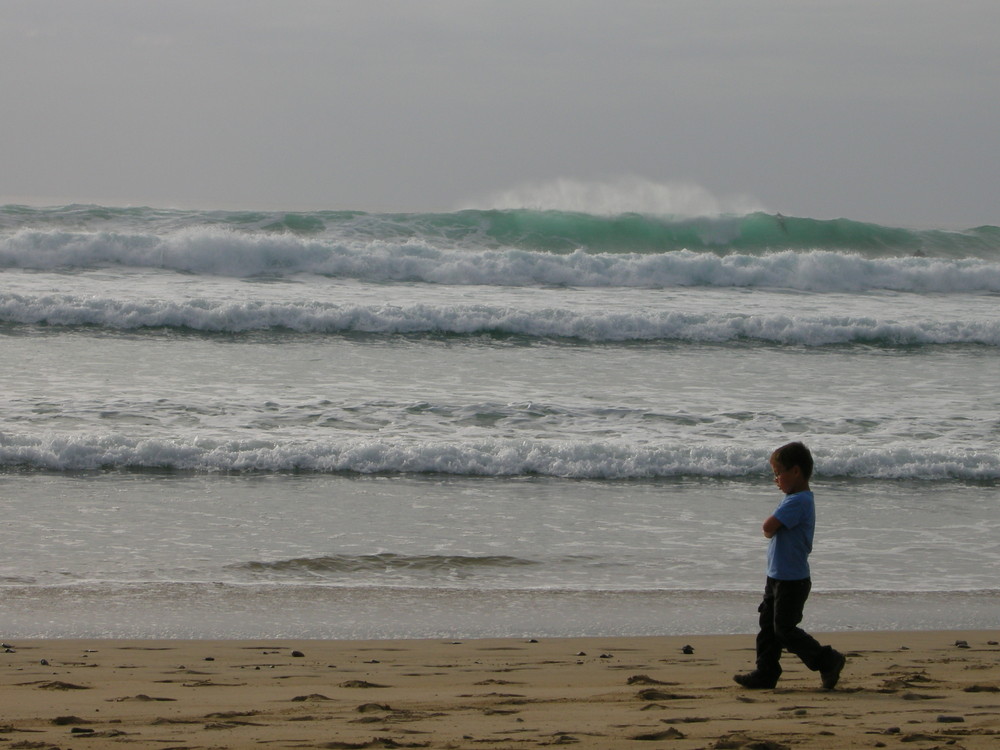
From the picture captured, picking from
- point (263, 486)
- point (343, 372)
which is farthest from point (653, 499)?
point (343, 372)

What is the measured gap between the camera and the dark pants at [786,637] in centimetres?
411

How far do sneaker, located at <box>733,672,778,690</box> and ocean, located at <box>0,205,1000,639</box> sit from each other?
1397 millimetres

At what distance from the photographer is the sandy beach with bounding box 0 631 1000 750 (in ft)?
10.8

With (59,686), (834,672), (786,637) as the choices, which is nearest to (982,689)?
(834,672)

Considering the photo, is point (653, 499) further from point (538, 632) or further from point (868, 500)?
point (538, 632)

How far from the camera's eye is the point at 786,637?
13.6ft

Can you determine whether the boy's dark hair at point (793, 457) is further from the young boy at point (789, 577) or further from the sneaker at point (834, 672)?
the sneaker at point (834, 672)

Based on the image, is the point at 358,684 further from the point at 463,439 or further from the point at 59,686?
the point at 463,439

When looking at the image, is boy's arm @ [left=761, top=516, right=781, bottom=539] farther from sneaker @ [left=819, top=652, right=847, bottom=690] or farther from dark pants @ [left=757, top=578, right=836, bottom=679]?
sneaker @ [left=819, top=652, right=847, bottom=690]

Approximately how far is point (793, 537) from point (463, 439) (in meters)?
6.11

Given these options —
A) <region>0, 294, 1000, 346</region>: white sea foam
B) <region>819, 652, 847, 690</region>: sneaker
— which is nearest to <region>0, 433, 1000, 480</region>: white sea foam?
<region>819, 652, 847, 690</region>: sneaker

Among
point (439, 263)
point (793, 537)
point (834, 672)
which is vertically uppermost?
point (439, 263)

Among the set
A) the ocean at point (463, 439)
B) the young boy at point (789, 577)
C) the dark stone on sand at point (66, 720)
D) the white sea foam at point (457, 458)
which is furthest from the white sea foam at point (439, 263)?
the dark stone on sand at point (66, 720)

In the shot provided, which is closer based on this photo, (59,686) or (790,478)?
(59,686)
